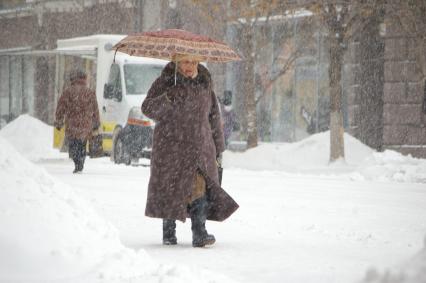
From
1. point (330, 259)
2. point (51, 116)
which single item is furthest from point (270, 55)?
point (330, 259)

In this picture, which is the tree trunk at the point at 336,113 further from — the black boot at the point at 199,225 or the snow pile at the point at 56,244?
the snow pile at the point at 56,244

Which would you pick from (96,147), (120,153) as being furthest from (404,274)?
(120,153)

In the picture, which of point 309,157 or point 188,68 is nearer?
point 188,68

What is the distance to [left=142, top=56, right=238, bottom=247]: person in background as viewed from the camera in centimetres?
856

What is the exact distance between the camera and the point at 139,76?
20.9 m

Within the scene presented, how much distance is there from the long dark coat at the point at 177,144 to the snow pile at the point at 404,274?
521 cm

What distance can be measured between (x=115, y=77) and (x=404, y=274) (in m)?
18.0

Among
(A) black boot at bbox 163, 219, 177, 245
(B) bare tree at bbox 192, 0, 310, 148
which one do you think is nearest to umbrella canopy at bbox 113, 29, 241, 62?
(A) black boot at bbox 163, 219, 177, 245

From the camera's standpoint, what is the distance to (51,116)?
1447 inches

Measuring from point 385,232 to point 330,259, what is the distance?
92.7 inches

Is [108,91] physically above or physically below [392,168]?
above

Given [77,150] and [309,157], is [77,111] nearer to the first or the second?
[77,150]

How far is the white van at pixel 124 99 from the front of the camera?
66.1ft

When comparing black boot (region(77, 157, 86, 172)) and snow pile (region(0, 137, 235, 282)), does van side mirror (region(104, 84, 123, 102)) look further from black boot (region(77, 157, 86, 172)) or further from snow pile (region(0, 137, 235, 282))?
snow pile (region(0, 137, 235, 282))
